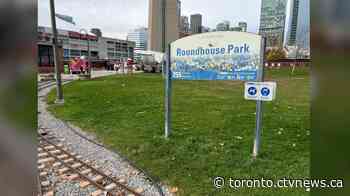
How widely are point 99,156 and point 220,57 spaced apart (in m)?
2.92

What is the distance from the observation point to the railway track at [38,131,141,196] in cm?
323

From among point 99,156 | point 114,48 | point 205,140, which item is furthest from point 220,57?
point 114,48

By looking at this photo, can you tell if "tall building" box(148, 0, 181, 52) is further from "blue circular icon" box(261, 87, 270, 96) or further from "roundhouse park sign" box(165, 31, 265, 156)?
"blue circular icon" box(261, 87, 270, 96)

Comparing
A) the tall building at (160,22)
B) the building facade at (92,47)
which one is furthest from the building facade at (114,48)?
the tall building at (160,22)

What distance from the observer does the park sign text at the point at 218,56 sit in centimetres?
381

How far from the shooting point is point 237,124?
20.0ft

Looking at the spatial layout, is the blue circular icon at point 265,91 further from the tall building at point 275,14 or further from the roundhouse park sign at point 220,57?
the tall building at point 275,14

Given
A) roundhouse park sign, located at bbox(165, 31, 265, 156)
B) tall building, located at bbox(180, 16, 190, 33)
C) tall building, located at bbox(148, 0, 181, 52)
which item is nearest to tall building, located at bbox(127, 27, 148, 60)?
tall building, located at bbox(180, 16, 190, 33)

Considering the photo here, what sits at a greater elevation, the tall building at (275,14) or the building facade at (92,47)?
the building facade at (92,47)

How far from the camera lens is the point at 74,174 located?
3.71m

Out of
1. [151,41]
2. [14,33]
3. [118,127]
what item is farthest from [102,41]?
[14,33]

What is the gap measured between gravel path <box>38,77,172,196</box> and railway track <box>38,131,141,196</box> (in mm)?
126

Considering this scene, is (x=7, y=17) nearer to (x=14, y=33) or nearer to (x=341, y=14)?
(x=14, y=33)

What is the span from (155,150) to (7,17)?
4.03 m
